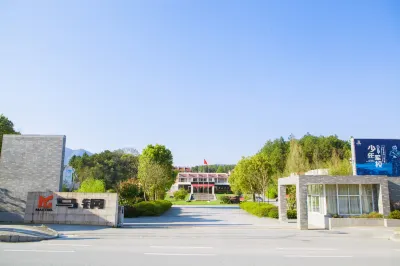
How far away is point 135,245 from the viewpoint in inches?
439

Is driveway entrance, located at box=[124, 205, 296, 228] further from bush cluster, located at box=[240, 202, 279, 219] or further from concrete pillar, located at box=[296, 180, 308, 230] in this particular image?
concrete pillar, located at box=[296, 180, 308, 230]

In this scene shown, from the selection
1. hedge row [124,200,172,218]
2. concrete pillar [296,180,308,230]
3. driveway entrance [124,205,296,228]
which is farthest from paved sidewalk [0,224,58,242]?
concrete pillar [296,180,308,230]

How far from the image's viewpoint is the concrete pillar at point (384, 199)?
17.5 metres

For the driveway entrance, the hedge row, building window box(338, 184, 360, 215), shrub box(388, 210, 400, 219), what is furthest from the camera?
the hedge row

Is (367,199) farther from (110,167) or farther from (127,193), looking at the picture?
(110,167)

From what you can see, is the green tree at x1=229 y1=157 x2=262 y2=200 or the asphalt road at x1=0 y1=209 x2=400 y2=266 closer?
the asphalt road at x1=0 y1=209 x2=400 y2=266

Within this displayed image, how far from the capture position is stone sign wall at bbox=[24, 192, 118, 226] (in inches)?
679

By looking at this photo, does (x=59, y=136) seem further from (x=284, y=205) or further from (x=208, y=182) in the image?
(x=208, y=182)

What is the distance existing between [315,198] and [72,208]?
1473 cm

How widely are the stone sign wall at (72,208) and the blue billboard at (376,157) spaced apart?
562 inches

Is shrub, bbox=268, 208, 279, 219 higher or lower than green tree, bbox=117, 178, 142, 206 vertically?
lower

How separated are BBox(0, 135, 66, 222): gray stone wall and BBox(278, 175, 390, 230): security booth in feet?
47.2

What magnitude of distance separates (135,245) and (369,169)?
1486 centimetres

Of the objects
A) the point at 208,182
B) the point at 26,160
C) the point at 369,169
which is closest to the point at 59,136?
the point at 26,160
